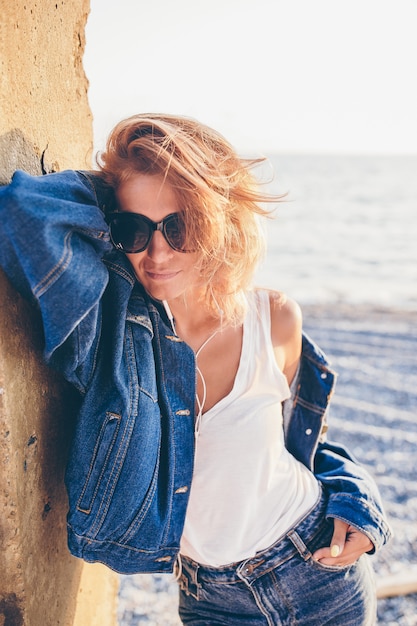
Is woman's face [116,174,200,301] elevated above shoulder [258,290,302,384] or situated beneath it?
elevated above

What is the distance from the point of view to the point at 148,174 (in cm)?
170

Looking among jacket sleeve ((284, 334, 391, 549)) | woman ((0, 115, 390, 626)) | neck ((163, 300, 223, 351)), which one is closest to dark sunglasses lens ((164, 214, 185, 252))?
woman ((0, 115, 390, 626))

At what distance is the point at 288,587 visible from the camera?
1912mm

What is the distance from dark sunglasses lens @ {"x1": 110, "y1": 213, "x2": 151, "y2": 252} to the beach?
9.74ft

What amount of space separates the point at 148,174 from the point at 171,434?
76 centimetres

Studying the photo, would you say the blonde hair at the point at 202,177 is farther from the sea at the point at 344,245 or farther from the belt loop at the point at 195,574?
the belt loop at the point at 195,574

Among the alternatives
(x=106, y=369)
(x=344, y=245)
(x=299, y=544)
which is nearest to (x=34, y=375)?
(x=106, y=369)

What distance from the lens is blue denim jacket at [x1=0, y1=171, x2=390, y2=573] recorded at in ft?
4.40

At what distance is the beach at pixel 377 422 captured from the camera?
3963 mm

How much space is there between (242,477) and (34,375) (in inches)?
29.7

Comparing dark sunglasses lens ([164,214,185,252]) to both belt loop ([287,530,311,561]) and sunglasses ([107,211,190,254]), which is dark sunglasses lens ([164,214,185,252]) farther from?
belt loop ([287,530,311,561])

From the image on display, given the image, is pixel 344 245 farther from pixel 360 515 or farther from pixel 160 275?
pixel 160 275

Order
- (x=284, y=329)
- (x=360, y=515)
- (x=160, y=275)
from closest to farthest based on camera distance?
1. (x=160, y=275)
2. (x=360, y=515)
3. (x=284, y=329)

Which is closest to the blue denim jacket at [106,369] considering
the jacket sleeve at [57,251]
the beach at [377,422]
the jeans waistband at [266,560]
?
the jacket sleeve at [57,251]
